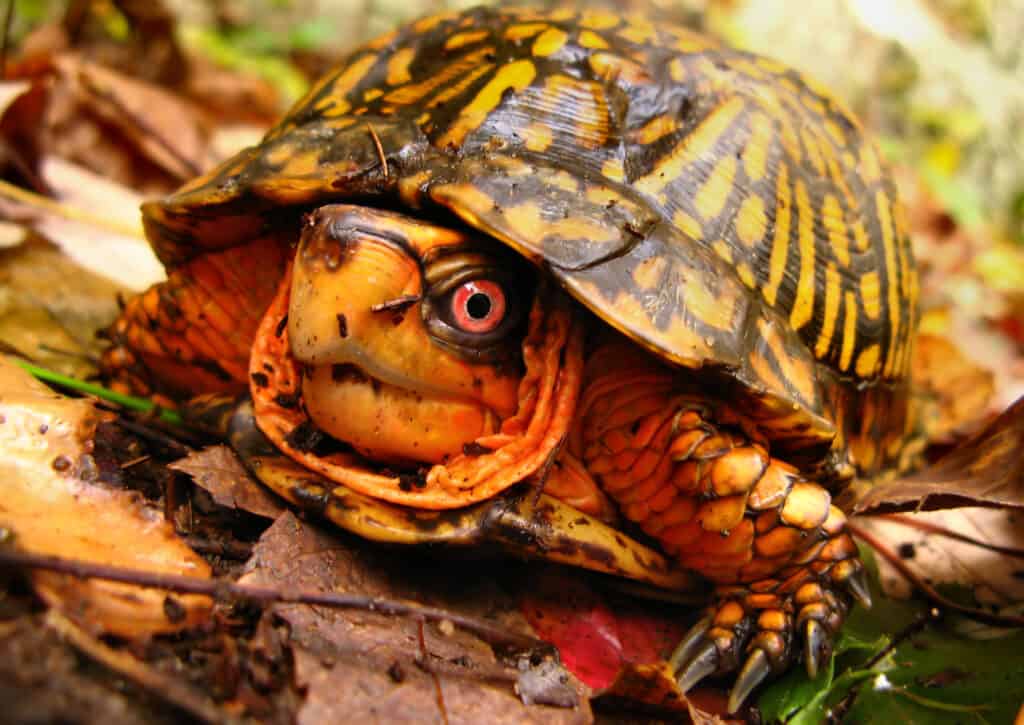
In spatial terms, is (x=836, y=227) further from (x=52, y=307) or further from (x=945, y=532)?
(x=52, y=307)

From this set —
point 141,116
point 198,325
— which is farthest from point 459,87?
point 141,116

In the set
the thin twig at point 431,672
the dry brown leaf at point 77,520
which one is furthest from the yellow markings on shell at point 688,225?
the dry brown leaf at point 77,520

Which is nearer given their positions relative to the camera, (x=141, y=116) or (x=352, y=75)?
(x=352, y=75)

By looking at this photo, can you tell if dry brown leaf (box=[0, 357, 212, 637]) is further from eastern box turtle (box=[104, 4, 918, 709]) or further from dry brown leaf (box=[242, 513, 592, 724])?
eastern box turtle (box=[104, 4, 918, 709])

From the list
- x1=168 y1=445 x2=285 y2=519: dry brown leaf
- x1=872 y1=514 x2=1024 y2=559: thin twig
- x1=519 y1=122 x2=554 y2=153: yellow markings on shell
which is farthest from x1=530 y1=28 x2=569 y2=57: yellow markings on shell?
x1=872 y1=514 x2=1024 y2=559: thin twig

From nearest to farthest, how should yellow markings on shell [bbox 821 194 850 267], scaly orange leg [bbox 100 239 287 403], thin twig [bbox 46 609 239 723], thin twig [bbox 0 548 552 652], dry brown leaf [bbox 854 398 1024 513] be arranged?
thin twig [bbox 46 609 239 723] < thin twig [bbox 0 548 552 652] < dry brown leaf [bbox 854 398 1024 513] < scaly orange leg [bbox 100 239 287 403] < yellow markings on shell [bbox 821 194 850 267]

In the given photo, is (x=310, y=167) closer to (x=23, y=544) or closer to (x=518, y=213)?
(x=518, y=213)
